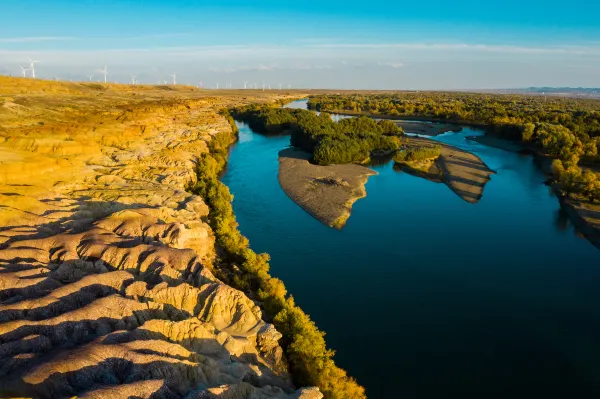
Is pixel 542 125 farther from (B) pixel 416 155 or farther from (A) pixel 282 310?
(A) pixel 282 310

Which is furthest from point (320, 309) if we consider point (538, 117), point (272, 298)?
point (538, 117)

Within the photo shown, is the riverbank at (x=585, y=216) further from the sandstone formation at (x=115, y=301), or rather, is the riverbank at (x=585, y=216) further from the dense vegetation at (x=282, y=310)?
the sandstone formation at (x=115, y=301)

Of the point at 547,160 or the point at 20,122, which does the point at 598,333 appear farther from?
the point at 20,122

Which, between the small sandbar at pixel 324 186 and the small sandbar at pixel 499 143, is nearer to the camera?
the small sandbar at pixel 324 186

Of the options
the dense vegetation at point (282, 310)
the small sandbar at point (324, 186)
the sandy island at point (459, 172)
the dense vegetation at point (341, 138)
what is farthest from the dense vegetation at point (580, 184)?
the dense vegetation at point (282, 310)

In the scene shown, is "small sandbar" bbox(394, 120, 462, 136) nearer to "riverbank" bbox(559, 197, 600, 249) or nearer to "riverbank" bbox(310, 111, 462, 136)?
"riverbank" bbox(310, 111, 462, 136)

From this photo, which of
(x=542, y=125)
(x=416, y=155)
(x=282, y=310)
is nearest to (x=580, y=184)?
(x=416, y=155)

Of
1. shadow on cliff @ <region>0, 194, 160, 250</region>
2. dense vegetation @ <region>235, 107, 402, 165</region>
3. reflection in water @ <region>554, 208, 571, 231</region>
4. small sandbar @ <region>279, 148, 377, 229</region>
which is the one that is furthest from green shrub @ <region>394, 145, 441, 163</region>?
shadow on cliff @ <region>0, 194, 160, 250</region>
